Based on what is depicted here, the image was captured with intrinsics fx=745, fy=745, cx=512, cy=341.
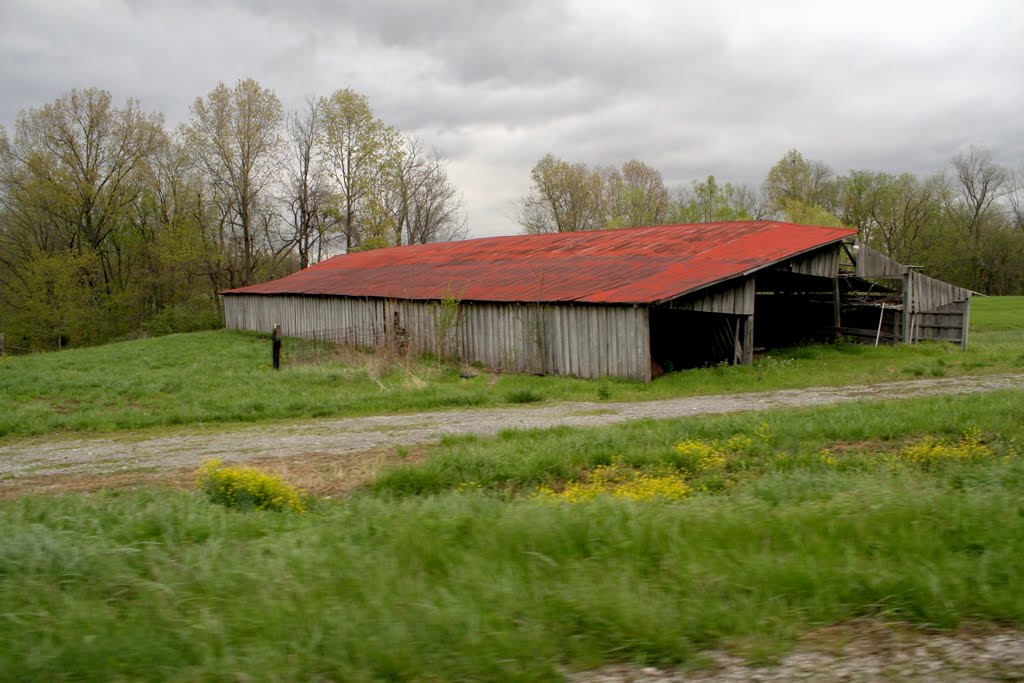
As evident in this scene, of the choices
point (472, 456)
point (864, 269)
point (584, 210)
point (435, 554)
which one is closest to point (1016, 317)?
point (864, 269)

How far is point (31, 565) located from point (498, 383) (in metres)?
15.1

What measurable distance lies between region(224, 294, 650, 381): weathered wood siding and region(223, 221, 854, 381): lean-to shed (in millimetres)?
39

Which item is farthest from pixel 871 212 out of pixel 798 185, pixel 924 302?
pixel 924 302

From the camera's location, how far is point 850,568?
427 cm

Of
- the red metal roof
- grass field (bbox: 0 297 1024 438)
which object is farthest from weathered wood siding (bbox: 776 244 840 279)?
grass field (bbox: 0 297 1024 438)

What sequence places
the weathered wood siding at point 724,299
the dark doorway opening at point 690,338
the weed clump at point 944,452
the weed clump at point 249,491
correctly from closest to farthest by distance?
the weed clump at point 249,491 < the weed clump at point 944,452 < the weathered wood siding at point 724,299 < the dark doorway opening at point 690,338

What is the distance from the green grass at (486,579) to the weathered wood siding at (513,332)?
504 inches

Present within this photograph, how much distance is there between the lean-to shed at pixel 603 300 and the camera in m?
20.2

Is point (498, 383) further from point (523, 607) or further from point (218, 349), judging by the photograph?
point (218, 349)

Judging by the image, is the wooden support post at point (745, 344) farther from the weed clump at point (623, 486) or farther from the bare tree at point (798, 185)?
the bare tree at point (798, 185)

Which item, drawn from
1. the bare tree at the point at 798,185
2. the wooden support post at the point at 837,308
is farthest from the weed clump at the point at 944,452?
the bare tree at the point at 798,185

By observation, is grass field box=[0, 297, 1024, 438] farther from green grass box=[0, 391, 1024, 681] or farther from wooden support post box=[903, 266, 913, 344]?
green grass box=[0, 391, 1024, 681]

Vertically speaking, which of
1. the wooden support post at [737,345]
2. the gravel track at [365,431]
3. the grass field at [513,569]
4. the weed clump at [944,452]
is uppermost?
the wooden support post at [737,345]

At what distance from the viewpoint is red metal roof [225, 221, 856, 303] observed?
21.1 meters
